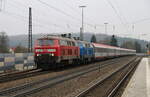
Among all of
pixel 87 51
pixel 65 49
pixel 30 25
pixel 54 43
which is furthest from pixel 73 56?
pixel 30 25

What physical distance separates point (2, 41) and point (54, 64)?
186ft

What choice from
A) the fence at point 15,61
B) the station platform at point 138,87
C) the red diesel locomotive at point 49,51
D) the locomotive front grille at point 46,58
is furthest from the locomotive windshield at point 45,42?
the station platform at point 138,87

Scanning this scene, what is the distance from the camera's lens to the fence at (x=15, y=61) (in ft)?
65.1

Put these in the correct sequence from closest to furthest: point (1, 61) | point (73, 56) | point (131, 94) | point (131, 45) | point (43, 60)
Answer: point (131, 94) < point (1, 61) < point (43, 60) < point (73, 56) < point (131, 45)

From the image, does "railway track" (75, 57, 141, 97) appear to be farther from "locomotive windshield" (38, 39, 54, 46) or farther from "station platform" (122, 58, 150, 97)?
"locomotive windshield" (38, 39, 54, 46)

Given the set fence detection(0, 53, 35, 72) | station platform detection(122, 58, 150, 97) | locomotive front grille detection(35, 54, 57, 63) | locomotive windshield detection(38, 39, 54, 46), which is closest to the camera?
station platform detection(122, 58, 150, 97)

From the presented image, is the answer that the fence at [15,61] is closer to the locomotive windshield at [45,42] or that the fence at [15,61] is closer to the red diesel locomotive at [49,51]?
the red diesel locomotive at [49,51]

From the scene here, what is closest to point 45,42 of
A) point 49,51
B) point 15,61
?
point 49,51

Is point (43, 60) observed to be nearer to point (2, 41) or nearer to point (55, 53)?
point (55, 53)

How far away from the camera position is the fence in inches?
781

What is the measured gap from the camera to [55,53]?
21.2 m

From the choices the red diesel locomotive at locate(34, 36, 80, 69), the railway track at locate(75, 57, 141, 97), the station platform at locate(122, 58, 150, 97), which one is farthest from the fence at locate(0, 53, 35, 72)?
the station platform at locate(122, 58, 150, 97)

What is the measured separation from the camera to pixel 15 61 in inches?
857

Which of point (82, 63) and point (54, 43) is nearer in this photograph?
point (54, 43)
